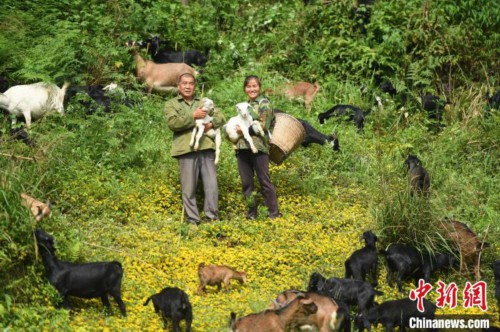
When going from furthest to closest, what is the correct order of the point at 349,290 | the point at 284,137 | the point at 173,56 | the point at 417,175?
the point at 173,56, the point at 284,137, the point at 417,175, the point at 349,290

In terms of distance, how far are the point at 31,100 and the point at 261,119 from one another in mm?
3925

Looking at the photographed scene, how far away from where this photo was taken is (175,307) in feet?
24.9

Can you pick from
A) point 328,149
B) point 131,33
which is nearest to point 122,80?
point 131,33

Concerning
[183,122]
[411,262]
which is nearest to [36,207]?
[183,122]

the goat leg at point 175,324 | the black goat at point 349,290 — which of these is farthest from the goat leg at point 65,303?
the black goat at point 349,290

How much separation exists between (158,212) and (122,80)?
177 inches

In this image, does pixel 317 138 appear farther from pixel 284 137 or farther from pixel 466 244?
pixel 466 244

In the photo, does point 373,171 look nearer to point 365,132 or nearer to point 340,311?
point 365,132

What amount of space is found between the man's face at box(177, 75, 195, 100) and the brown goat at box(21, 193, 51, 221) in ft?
9.26

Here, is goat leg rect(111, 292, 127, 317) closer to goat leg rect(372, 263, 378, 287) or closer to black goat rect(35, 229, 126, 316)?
black goat rect(35, 229, 126, 316)

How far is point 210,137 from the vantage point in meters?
10.8

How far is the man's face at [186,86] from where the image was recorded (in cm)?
1075

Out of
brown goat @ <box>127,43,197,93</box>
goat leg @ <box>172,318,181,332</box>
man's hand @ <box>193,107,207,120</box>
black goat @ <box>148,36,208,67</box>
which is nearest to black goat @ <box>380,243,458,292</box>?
goat leg @ <box>172,318,181,332</box>

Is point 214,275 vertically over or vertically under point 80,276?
under
